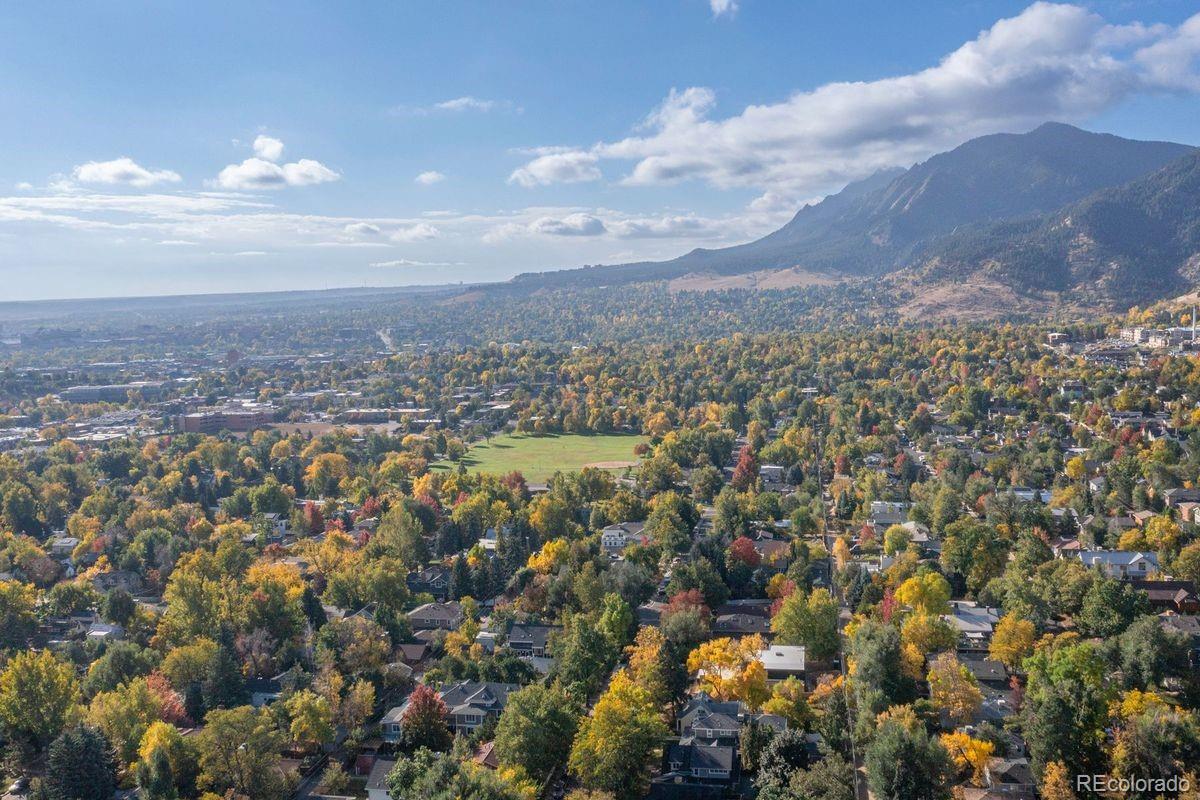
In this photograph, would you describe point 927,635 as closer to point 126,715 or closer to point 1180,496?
point 1180,496

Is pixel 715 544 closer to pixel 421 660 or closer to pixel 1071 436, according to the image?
pixel 421 660

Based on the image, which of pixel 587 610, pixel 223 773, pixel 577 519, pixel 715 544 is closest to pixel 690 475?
pixel 577 519

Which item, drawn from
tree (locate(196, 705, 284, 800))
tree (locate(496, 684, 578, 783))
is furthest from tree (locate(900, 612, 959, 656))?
tree (locate(196, 705, 284, 800))

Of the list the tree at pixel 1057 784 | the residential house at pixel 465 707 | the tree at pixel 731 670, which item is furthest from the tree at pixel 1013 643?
the residential house at pixel 465 707

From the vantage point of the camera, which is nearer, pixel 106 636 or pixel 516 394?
pixel 106 636

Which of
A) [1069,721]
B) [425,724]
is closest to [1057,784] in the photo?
[1069,721]

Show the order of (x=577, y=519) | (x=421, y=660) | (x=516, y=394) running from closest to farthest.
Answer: (x=421, y=660)
(x=577, y=519)
(x=516, y=394)

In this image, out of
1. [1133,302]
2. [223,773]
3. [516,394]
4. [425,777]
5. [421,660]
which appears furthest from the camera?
[1133,302]
